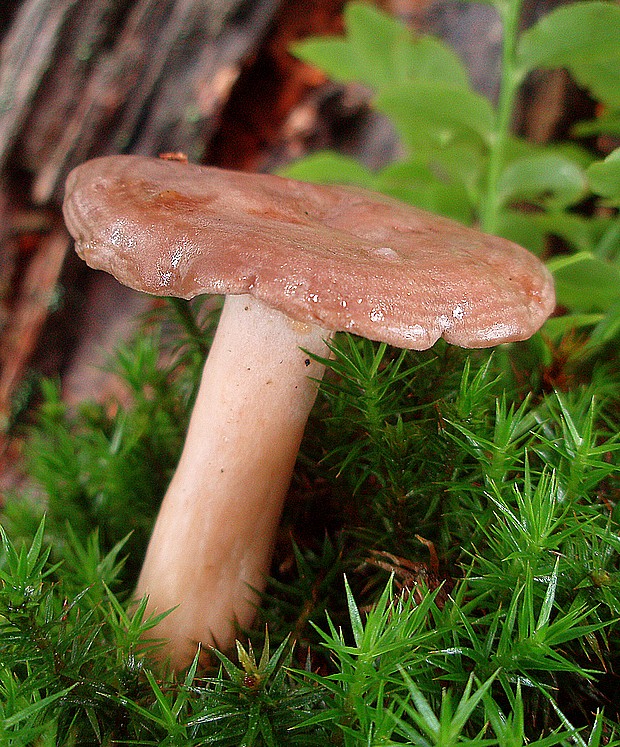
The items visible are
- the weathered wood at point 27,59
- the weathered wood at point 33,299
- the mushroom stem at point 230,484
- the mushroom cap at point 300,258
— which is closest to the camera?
the mushroom cap at point 300,258

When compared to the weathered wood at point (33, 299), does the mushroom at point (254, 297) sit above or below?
above

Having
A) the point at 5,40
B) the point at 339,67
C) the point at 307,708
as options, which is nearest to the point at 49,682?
the point at 307,708

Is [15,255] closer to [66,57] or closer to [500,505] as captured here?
[66,57]

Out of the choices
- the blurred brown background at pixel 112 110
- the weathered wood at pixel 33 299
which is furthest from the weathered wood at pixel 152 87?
the weathered wood at pixel 33 299

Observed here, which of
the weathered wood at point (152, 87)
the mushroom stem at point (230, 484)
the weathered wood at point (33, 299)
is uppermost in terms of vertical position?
the weathered wood at point (152, 87)

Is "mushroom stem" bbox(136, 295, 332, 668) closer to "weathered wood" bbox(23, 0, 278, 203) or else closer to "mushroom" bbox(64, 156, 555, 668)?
"mushroom" bbox(64, 156, 555, 668)

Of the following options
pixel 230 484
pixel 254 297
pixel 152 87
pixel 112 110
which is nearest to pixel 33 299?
pixel 112 110

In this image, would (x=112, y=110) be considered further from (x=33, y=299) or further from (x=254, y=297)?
(x=254, y=297)

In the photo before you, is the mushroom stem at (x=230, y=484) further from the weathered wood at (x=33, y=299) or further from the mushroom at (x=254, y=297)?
the weathered wood at (x=33, y=299)

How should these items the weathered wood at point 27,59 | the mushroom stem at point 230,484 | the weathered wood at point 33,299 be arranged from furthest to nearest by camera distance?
the weathered wood at point 33,299 < the weathered wood at point 27,59 < the mushroom stem at point 230,484
